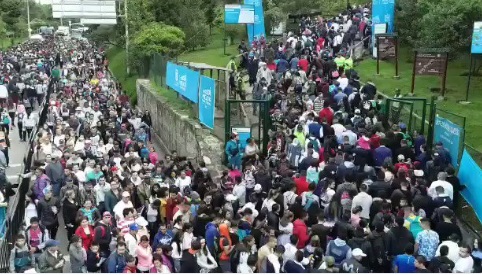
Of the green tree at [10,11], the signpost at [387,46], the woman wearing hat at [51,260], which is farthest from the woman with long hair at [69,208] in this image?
the green tree at [10,11]

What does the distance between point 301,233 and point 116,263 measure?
2633mm

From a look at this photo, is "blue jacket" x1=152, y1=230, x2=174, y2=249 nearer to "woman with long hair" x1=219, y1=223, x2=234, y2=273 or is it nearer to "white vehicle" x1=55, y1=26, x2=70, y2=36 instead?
"woman with long hair" x1=219, y1=223, x2=234, y2=273

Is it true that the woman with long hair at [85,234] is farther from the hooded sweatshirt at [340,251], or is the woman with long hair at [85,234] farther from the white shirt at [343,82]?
the white shirt at [343,82]

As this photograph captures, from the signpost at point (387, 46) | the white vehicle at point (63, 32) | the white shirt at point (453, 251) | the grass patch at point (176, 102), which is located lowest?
the white vehicle at point (63, 32)

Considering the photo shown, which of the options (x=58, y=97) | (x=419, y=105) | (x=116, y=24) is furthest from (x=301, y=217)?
(x=116, y=24)

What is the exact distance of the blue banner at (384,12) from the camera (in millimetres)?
23422

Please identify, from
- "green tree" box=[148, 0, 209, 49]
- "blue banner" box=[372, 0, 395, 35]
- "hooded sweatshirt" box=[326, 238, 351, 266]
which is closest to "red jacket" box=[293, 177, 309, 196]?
"hooded sweatshirt" box=[326, 238, 351, 266]

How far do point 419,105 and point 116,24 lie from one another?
28.3m

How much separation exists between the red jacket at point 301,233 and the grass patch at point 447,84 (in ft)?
23.8

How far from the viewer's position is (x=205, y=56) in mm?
34312

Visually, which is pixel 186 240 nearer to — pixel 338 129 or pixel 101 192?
pixel 101 192

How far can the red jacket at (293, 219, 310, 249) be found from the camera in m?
9.16

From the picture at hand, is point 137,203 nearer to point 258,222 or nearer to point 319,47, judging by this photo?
point 258,222

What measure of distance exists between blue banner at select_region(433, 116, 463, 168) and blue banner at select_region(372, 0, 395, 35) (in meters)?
10.5
